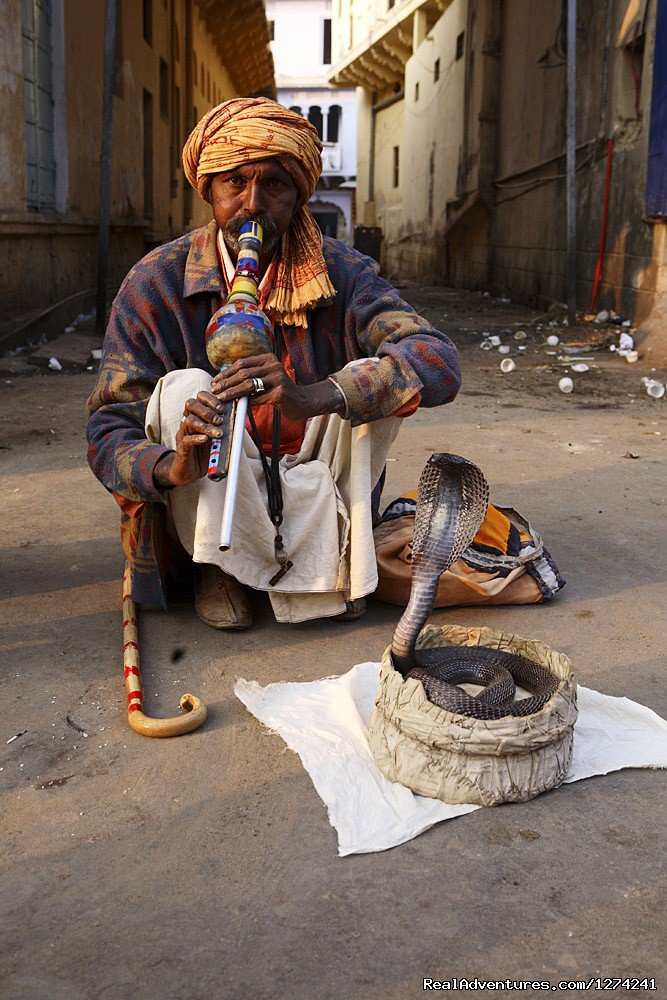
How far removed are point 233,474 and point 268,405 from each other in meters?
0.52

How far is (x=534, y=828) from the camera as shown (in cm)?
178

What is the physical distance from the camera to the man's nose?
2.41 metres

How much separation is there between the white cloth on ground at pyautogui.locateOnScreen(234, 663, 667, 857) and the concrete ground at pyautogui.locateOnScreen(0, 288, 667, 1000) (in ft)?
0.11

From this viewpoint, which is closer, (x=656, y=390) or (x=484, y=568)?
(x=484, y=568)

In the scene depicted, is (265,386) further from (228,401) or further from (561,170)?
(561,170)

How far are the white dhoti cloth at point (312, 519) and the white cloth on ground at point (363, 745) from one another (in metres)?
0.31

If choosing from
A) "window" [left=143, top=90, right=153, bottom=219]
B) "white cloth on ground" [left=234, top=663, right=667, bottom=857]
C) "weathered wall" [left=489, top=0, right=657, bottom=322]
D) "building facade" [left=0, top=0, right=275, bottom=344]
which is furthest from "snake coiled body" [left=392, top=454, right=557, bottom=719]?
"window" [left=143, top=90, right=153, bottom=219]

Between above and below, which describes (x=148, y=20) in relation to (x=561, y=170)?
above

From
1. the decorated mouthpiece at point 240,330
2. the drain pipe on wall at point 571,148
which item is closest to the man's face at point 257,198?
the decorated mouthpiece at point 240,330

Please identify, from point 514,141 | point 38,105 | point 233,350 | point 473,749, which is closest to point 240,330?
point 233,350

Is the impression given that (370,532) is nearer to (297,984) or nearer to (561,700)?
(561,700)

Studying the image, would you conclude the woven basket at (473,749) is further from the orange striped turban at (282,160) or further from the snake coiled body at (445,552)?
the orange striped turban at (282,160)

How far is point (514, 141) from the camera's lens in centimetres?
1367

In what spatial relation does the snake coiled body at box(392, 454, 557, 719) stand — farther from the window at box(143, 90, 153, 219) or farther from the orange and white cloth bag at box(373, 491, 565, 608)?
the window at box(143, 90, 153, 219)
